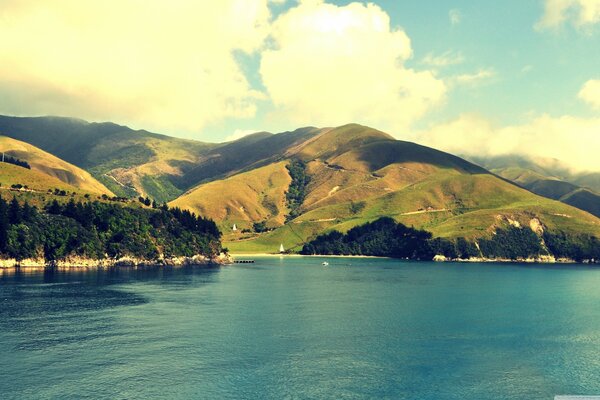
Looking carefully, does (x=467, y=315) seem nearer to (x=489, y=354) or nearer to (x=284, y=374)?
(x=489, y=354)

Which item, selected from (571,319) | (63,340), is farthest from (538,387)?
(63,340)

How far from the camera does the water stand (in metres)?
84.2

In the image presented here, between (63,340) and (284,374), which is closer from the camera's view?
(284,374)

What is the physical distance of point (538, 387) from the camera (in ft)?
286

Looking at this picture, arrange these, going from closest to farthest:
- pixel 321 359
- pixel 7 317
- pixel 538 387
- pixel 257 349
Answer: pixel 538 387, pixel 321 359, pixel 257 349, pixel 7 317

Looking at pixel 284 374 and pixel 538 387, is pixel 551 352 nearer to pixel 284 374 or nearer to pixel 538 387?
pixel 538 387

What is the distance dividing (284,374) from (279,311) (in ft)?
208

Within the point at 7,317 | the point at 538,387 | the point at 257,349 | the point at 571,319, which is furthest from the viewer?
the point at 571,319

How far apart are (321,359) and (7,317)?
272 ft

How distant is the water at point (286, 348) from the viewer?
84.2 meters

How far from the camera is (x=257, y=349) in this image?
352 feet

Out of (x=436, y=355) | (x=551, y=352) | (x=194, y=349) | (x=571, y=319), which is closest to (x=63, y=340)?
A: (x=194, y=349)

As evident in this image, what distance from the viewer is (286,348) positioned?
108375mm

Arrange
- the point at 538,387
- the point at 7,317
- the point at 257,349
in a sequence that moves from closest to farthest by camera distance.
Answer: the point at 538,387, the point at 257,349, the point at 7,317
